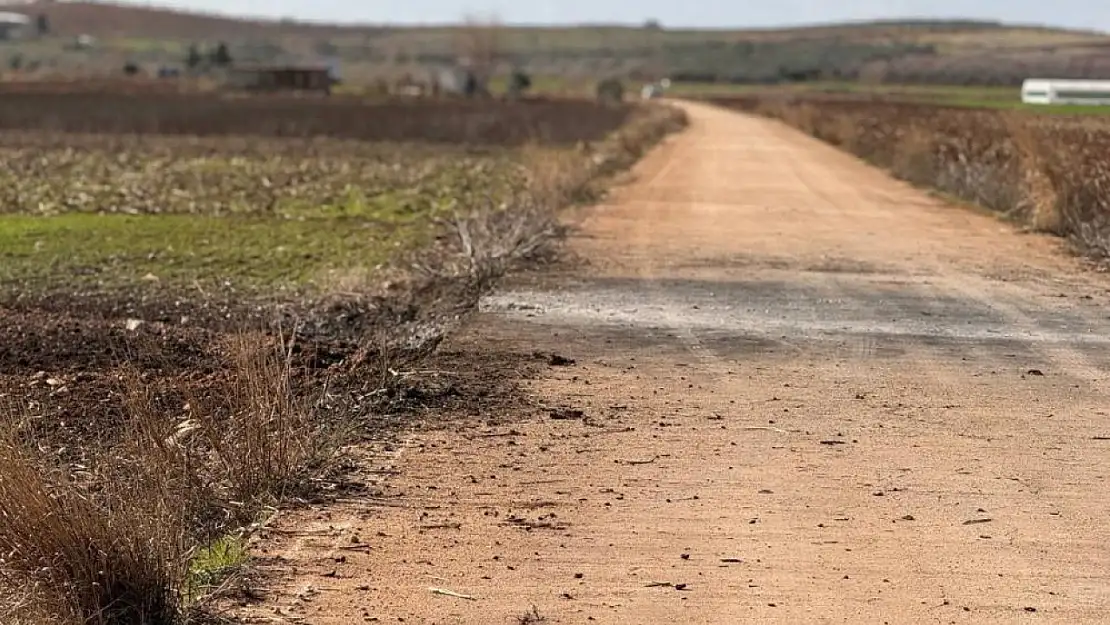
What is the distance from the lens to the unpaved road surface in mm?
6094

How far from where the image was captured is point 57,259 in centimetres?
1675

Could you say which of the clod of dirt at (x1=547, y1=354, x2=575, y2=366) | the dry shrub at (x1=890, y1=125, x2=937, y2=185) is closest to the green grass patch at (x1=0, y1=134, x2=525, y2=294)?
the clod of dirt at (x1=547, y1=354, x2=575, y2=366)

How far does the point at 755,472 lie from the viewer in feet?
26.0

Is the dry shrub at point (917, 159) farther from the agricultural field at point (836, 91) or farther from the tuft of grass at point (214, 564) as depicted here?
the agricultural field at point (836, 91)

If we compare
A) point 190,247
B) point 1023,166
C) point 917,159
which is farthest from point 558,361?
point 917,159

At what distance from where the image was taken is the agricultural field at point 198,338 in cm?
555

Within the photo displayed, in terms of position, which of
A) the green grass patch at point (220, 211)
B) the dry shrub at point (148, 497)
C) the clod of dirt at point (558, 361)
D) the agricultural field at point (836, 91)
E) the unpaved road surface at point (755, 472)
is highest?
the dry shrub at point (148, 497)

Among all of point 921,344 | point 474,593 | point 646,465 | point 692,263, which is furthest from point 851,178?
point 474,593

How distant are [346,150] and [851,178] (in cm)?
1925

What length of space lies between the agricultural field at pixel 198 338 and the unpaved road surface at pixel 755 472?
18.2 inches

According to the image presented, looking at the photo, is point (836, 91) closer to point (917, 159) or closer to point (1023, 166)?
point (917, 159)

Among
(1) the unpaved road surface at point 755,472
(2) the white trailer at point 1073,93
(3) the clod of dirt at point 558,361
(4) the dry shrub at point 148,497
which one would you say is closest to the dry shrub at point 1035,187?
(1) the unpaved road surface at point 755,472

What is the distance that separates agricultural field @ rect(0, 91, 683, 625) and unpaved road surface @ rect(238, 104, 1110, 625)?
46 centimetres

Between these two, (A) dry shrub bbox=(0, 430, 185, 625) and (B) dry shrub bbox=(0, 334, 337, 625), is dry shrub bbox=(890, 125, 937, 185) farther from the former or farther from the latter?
(A) dry shrub bbox=(0, 430, 185, 625)
